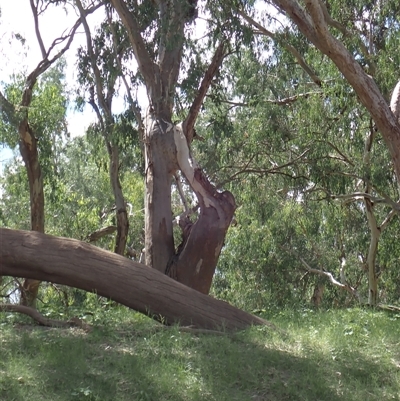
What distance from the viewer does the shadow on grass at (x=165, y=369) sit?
5.18 meters

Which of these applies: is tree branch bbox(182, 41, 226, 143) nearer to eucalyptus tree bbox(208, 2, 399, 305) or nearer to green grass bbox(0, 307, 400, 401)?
eucalyptus tree bbox(208, 2, 399, 305)

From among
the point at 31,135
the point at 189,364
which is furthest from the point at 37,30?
the point at 189,364

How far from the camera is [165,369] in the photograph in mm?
5570

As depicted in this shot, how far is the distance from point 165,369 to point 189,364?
0.25 m

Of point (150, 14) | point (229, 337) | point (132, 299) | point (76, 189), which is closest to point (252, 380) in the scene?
point (229, 337)

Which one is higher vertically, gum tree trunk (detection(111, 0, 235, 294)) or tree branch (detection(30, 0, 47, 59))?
tree branch (detection(30, 0, 47, 59))

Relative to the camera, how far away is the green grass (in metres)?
5.22

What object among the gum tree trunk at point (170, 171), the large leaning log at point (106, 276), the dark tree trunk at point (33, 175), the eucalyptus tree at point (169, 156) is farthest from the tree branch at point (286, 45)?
the large leaning log at point (106, 276)

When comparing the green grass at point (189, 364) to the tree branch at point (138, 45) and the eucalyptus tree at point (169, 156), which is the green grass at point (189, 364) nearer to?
the eucalyptus tree at point (169, 156)

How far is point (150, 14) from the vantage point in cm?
1170

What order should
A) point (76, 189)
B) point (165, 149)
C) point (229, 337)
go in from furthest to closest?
point (76, 189) → point (165, 149) → point (229, 337)

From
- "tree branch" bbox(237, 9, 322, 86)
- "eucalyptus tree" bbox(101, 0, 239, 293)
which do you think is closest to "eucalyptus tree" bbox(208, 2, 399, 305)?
"tree branch" bbox(237, 9, 322, 86)

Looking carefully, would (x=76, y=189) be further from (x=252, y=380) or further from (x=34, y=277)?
(x=252, y=380)

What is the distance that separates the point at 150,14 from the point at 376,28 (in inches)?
228
